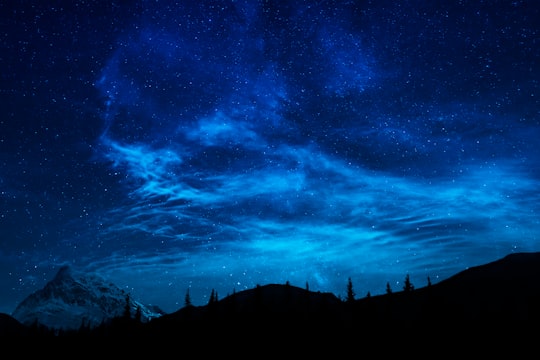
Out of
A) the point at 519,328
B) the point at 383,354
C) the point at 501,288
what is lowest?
the point at 383,354

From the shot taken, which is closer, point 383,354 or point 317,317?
point 383,354

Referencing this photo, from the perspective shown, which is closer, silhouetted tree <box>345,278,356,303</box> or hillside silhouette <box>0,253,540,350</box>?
hillside silhouette <box>0,253,540,350</box>

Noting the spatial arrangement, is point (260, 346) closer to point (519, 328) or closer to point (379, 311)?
point (379, 311)

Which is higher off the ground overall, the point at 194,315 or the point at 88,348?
the point at 194,315

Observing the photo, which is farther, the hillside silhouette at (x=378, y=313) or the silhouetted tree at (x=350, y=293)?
the silhouetted tree at (x=350, y=293)

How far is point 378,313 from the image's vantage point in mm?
64688

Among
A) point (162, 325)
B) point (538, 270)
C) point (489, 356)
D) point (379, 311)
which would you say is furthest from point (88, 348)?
point (538, 270)

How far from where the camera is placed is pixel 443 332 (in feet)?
163

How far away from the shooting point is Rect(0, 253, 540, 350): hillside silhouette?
159ft

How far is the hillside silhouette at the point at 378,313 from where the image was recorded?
4831cm

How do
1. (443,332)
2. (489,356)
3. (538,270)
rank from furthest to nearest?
(538,270)
(443,332)
(489,356)

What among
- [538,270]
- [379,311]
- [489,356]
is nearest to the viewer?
[489,356]

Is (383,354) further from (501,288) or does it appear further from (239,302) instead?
(239,302)

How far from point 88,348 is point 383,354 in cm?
7260
